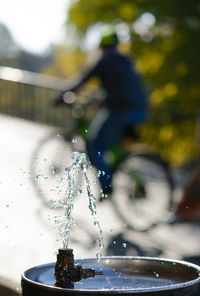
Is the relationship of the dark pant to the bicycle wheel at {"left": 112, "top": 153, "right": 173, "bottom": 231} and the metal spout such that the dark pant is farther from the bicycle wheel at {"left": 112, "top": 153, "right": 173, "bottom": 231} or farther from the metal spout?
the metal spout

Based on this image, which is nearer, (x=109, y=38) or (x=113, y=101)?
(x=113, y=101)

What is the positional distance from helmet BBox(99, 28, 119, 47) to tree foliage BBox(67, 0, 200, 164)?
7.85 m

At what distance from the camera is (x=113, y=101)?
31.1 ft

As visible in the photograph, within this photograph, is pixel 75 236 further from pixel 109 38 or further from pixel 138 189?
pixel 109 38

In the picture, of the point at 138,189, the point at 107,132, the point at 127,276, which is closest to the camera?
the point at 127,276

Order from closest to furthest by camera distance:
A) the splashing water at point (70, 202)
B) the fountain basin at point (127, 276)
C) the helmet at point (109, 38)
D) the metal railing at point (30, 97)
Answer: the fountain basin at point (127, 276), the splashing water at point (70, 202), the helmet at point (109, 38), the metal railing at point (30, 97)

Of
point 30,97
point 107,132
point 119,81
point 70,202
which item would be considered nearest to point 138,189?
point 107,132

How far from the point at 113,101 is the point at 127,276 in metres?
6.45

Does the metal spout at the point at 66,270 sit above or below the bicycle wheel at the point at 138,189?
below

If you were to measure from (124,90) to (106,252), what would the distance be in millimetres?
2322

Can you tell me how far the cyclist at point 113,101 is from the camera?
9.45m

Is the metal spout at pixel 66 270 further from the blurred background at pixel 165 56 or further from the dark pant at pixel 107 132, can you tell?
the blurred background at pixel 165 56

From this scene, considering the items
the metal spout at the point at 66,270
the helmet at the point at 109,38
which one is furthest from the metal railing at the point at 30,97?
the metal spout at the point at 66,270

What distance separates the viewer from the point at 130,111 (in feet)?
31.2
